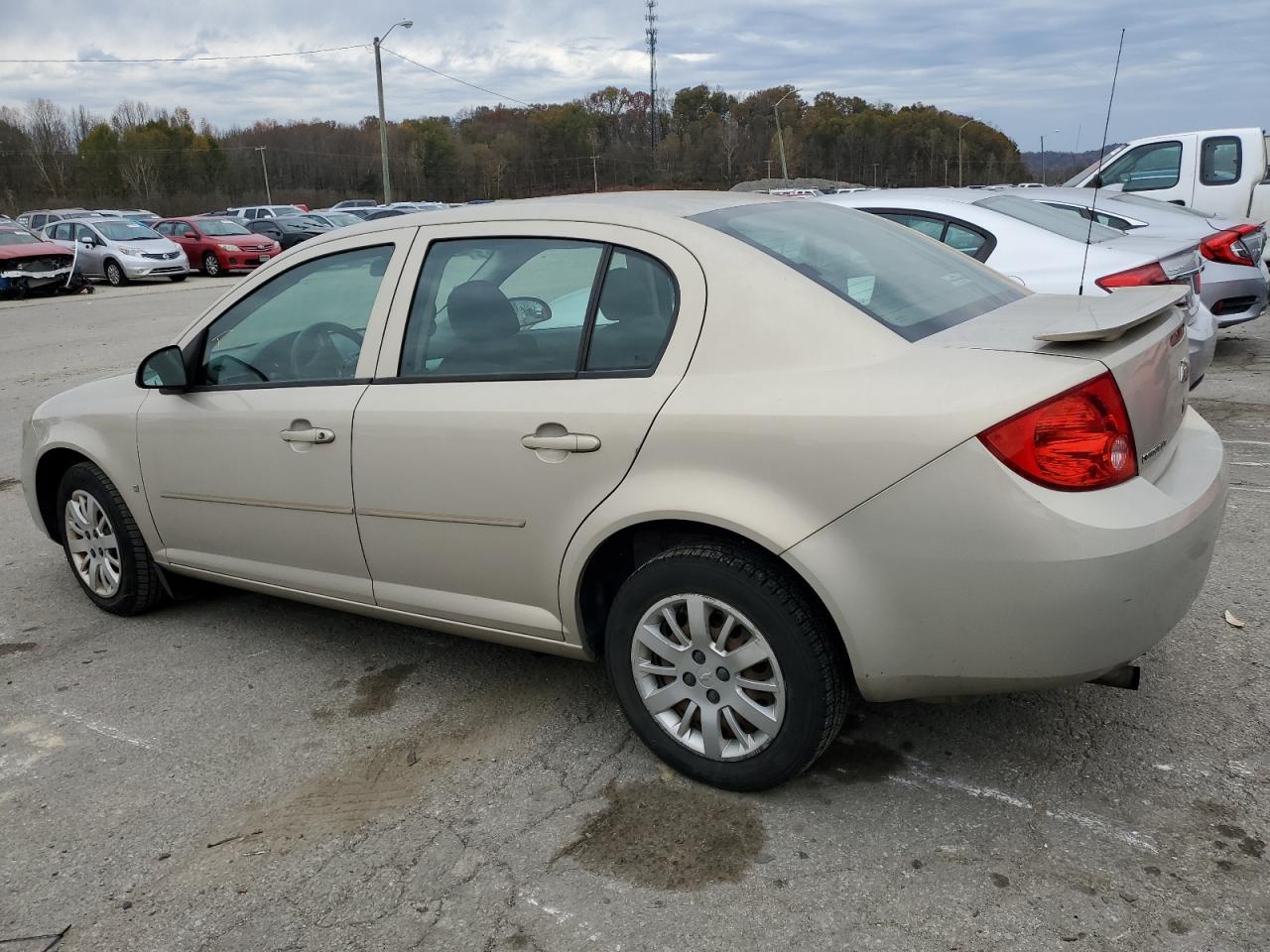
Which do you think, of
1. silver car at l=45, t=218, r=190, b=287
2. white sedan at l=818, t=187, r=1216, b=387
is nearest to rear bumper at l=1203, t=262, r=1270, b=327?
white sedan at l=818, t=187, r=1216, b=387

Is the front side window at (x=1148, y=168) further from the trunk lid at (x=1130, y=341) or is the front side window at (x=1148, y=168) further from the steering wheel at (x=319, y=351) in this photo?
the steering wheel at (x=319, y=351)

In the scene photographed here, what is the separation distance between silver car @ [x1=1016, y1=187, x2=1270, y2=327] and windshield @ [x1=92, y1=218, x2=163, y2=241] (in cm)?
2316

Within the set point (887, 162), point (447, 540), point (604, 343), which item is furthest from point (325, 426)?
point (887, 162)

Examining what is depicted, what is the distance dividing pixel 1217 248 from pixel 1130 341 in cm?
652

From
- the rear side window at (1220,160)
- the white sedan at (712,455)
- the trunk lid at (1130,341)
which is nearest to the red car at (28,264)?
the white sedan at (712,455)

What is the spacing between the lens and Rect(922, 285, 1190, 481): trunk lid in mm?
2631

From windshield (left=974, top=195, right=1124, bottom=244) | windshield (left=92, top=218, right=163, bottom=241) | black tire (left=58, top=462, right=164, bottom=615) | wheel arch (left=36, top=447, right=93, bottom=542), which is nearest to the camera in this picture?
black tire (left=58, top=462, right=164, bottom=615)

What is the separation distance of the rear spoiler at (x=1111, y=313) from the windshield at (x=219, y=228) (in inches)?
1102

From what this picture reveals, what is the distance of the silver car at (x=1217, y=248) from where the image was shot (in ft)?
26.8

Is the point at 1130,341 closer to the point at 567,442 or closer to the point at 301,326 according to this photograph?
the point at 567,442

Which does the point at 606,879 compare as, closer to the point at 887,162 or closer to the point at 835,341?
the point at 835,341

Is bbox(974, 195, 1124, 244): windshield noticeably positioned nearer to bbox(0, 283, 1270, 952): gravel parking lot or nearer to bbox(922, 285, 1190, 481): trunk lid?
bbox(0, 283, 1270, 952): gravel parking lot

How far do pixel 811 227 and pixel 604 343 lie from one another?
87 cm

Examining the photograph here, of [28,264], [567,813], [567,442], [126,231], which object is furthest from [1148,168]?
[126,231]
